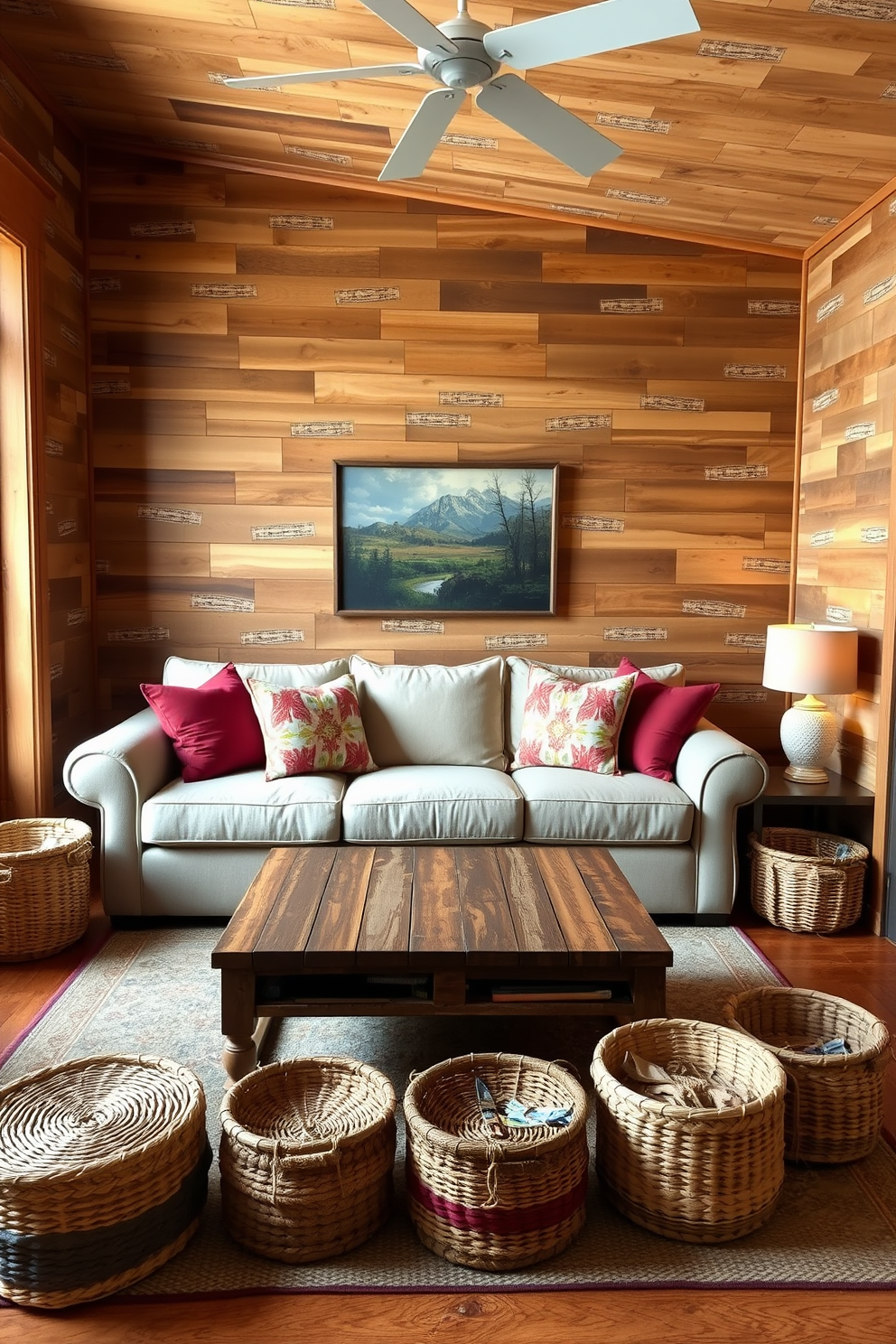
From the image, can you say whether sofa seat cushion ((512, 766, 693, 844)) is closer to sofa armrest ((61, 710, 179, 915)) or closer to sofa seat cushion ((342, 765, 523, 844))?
sofa seat cushion ((342, 765, 523, 844))

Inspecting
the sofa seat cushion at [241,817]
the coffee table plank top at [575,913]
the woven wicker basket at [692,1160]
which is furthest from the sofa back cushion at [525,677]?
the woven wicker basket at [692,1160]

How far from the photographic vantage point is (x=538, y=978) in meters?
2.55

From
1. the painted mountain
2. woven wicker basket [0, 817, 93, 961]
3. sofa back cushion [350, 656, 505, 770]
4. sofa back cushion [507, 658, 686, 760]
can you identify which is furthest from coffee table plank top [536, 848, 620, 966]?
the painted mountain

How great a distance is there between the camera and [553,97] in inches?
134

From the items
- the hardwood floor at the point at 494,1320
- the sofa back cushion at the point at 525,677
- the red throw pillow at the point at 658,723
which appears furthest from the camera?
the sofa back cushion at the point at 525,677

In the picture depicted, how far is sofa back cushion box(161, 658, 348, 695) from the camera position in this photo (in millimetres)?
4352

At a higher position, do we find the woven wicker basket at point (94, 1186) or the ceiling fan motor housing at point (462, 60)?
the ceiling fan motor housing at point (462, 60)

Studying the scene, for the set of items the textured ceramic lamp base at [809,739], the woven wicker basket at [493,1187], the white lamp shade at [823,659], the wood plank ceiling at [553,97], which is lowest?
the woven wicker basket at [493,1187]

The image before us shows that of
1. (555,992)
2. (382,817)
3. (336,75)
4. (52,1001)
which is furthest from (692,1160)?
(336,75)

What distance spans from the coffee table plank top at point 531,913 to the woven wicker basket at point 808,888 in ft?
3.67

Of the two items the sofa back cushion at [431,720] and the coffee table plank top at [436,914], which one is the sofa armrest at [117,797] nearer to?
the sofa back cushion at [431,720]

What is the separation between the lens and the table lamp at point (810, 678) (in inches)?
156

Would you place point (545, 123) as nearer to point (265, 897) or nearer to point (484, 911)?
point (484, 911)

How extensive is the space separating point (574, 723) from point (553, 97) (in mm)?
2224
